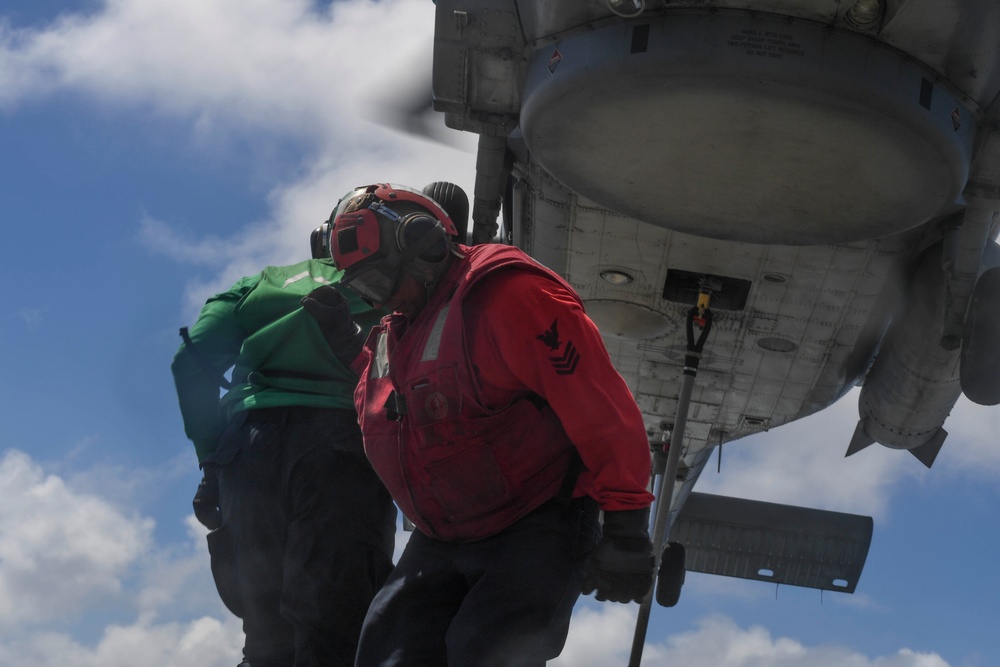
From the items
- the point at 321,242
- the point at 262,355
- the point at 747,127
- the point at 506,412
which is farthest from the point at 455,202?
the point at 506,412

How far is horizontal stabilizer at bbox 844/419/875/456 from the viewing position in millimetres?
9570

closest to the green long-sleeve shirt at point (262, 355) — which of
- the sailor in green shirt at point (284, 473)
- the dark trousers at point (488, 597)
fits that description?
the sailor in green shirt at point (284, 473)

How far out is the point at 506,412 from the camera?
3.55m

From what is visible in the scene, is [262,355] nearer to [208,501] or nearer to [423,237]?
[208,501]

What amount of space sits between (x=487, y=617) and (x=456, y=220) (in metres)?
2.77

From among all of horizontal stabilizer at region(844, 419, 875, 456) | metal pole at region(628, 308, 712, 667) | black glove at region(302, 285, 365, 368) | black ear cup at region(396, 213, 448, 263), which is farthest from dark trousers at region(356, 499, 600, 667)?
horizontal stabilizer at region(844, 419, 875, 456)

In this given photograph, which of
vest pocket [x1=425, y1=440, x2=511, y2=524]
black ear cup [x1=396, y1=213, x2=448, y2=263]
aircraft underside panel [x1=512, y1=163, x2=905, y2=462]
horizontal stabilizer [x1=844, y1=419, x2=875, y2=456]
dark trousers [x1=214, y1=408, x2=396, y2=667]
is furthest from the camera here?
horizontal stabilizer [x1=844, y1=419, x2=875, y2=456]

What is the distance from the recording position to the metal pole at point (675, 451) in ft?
25.2

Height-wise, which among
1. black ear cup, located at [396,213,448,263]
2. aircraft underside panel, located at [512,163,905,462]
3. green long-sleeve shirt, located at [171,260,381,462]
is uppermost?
black ear cup, located at [396,213,448,263]

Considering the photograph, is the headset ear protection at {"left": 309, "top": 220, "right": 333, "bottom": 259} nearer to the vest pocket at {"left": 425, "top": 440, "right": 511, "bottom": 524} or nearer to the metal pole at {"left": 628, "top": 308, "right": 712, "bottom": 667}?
the vest pocket at {"left": 425, "top": 440, "right": 511, "bottom": 524}

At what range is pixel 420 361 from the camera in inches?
145

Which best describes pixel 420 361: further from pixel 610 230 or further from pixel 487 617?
pixel 610 230

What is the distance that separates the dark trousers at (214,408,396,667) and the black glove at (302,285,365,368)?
11.3 inches

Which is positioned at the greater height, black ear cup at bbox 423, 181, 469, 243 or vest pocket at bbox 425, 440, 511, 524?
vest pocket at bbox 425, 440, 511, 524
